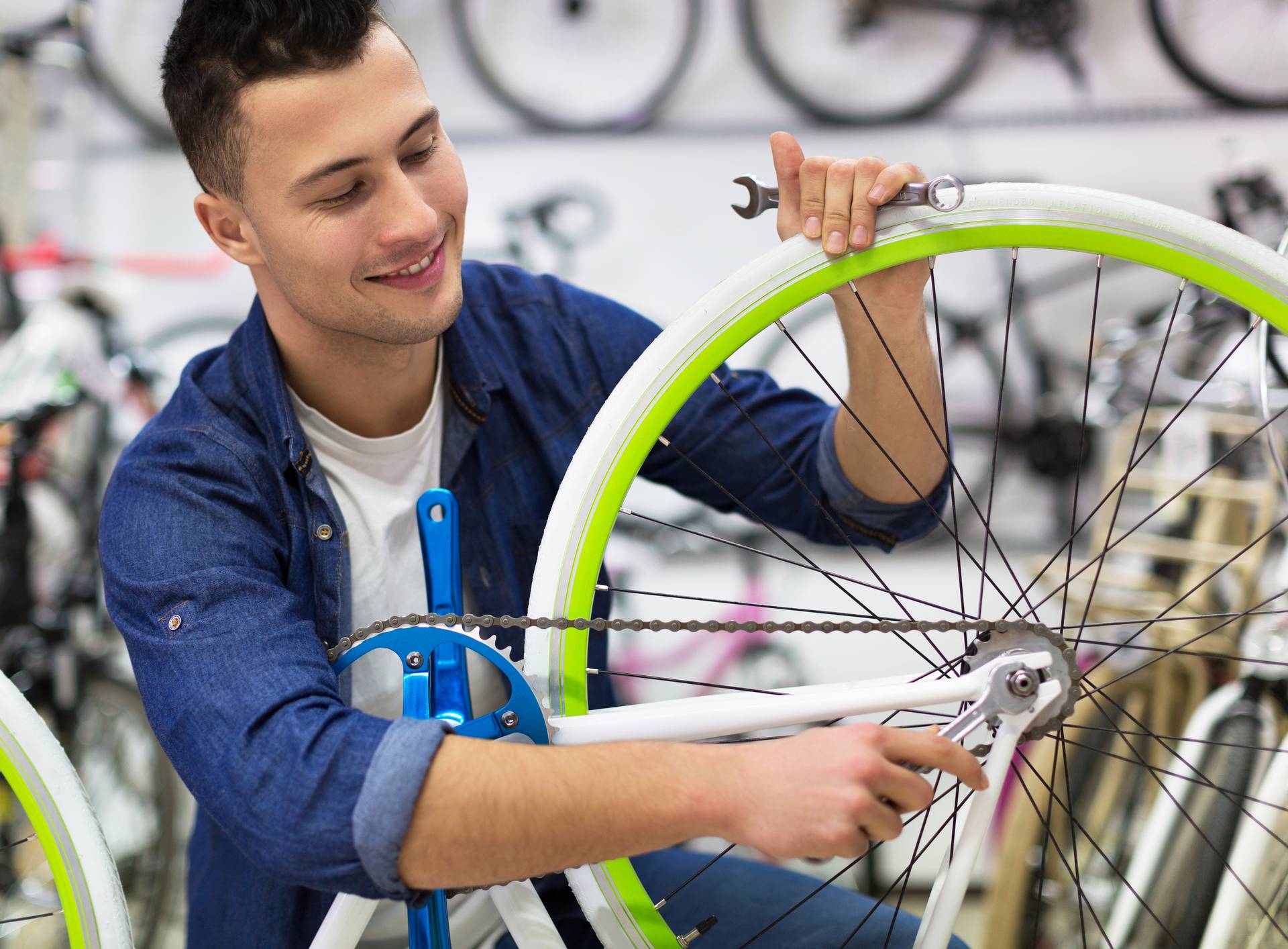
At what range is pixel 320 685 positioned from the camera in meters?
0.75

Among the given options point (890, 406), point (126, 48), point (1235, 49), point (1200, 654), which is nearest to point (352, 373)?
point (890, 406)

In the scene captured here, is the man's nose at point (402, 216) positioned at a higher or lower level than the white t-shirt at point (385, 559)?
higher

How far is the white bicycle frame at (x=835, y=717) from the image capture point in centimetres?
80

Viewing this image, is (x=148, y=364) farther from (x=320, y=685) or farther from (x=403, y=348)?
(x=320, y=685)

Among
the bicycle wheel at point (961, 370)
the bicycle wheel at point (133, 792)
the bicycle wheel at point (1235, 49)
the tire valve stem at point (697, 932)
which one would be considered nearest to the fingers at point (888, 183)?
the tire valve stem at point (697, 932)

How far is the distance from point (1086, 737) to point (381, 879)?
149 centimetres

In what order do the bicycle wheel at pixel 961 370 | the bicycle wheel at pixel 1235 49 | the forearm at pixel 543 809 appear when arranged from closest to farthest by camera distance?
the forearm at pixel 543 809 → the bicycle wheel at pixel 1235 49 → the bicycle wheel at pixel 961 370

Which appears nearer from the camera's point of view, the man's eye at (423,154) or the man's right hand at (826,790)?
the man's right hand at (826,790)

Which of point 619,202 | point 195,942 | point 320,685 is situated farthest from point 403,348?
point 619,202

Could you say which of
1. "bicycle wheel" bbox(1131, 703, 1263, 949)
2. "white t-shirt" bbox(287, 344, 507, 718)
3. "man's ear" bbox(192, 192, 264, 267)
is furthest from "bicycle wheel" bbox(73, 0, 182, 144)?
"bicycle wheel" bbox(1131, 703, 1263, 949)

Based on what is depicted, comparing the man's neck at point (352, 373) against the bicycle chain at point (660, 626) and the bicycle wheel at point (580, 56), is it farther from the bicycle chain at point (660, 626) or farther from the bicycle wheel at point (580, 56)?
the bicycle wheel at point (580, 56)

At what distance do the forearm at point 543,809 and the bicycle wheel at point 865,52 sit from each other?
1.65 metres

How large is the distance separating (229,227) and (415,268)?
20 cm

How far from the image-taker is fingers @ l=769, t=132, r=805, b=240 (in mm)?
836
